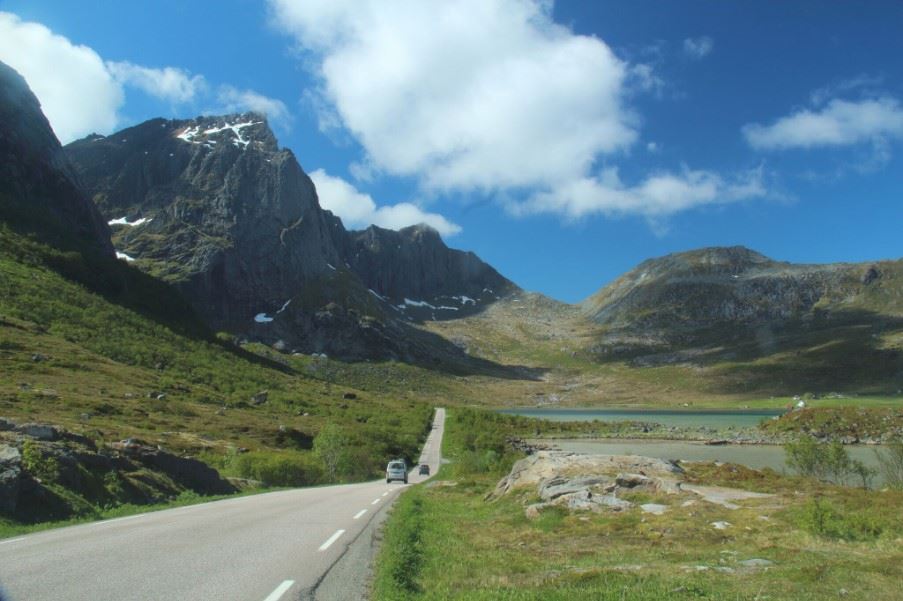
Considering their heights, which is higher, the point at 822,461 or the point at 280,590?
the point at 280,590

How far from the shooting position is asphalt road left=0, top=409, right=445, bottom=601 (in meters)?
9.62

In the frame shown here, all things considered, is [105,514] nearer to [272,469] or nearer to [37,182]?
[272,469]

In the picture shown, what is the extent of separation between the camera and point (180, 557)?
12.3 meters

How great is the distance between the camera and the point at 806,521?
17.0 metres

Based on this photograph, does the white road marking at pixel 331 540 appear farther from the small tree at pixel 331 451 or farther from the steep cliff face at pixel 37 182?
the steep cliff face at pixel 37 182

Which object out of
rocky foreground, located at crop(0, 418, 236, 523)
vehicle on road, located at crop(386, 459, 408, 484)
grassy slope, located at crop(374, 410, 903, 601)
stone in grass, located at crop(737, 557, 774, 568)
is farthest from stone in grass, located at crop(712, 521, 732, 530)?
vehicle on road, located at crop(386, 459, 408, 484)

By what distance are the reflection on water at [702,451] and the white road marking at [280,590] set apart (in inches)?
2586

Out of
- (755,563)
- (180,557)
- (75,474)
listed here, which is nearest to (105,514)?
(75,474)

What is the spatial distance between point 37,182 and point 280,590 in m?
191

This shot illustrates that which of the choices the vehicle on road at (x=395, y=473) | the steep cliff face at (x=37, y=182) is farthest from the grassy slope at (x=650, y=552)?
the steep cliff face at (x=37, y=182)

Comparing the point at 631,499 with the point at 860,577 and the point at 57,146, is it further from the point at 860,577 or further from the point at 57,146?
the point at 57,146

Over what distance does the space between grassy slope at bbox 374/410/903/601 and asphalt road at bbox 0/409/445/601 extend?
176 centimetres

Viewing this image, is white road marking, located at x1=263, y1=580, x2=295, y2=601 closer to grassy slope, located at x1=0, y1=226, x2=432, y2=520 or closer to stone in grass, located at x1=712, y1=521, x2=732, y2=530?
stone in grass, located at x1=712, y1=521, x2=732, y2=530

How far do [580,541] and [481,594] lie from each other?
27.2ft
